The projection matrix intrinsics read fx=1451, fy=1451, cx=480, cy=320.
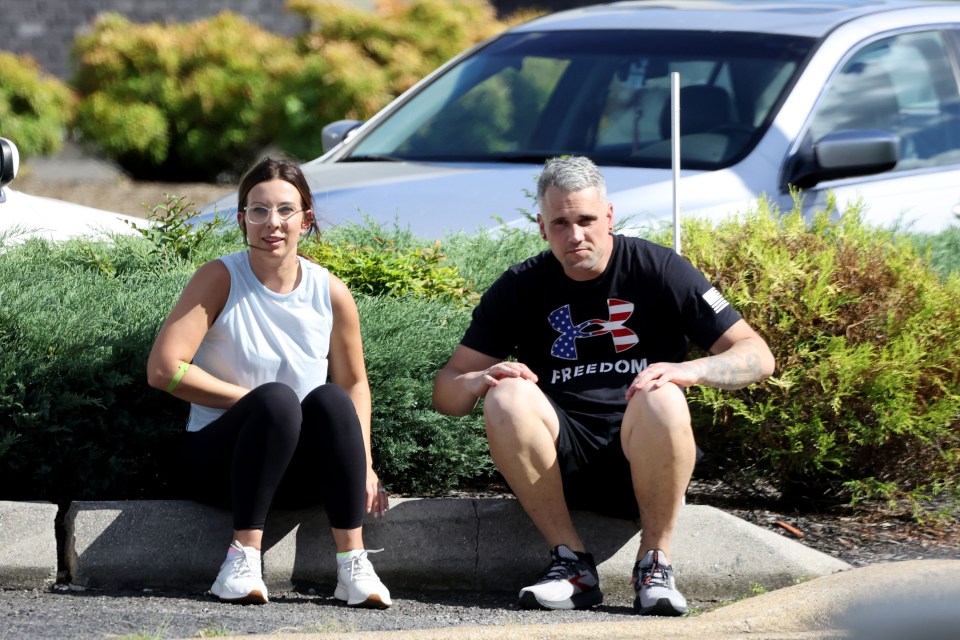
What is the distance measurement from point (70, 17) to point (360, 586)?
1830 centimetres

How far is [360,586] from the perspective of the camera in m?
3.85

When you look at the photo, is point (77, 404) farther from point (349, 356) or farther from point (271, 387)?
point (349, 356)

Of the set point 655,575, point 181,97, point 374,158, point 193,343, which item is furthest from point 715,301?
→ point 181,97

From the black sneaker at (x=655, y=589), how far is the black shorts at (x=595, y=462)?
0.71 ft

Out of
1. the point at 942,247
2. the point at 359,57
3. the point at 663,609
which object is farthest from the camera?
the point at 359,57

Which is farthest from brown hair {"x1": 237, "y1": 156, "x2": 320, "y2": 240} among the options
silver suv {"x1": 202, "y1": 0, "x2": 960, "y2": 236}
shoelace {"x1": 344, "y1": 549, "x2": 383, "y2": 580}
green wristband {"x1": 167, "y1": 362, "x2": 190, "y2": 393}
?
silver suv {"x1": 202, "y1": 0, "x2": 960, "y2": 236}

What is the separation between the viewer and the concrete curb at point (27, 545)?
388 centimetres

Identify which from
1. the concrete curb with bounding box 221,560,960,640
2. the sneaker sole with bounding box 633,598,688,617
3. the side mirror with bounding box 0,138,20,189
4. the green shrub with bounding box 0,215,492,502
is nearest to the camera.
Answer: the concrete curb with bounding box 221,560,960,640

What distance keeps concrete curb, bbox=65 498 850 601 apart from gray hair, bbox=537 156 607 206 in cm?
91

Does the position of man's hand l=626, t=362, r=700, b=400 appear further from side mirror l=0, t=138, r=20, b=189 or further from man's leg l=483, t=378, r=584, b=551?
side mirror l=0, t=138, r=20, b=189

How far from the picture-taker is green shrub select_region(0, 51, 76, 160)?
1454cm

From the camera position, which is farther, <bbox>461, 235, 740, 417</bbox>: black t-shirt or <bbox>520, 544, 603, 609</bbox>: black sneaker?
<bbox>461, 235, 740, 417</bbox>: black t-shirt

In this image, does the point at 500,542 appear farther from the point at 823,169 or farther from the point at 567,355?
the point at 823,169

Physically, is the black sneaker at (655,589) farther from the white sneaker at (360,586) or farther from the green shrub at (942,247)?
the green shrub at (942,247)
